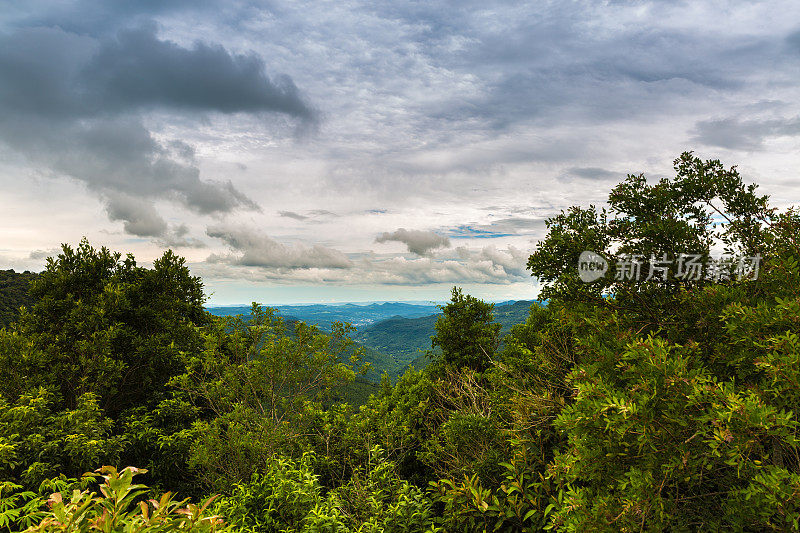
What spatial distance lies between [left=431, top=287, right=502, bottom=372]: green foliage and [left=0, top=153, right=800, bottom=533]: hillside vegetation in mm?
6855

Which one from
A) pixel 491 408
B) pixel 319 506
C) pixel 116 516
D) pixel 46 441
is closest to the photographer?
pixel 116 516

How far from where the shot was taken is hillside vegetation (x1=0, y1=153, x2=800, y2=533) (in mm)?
4156

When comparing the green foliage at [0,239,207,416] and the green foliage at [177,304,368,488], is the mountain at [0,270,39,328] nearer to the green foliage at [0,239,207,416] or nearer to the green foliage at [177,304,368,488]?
the green foliage at [0,239,207,416]

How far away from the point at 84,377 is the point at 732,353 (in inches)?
695

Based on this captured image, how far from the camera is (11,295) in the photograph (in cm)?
7125

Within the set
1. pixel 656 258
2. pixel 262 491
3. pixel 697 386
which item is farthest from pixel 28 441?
pixel 656 258

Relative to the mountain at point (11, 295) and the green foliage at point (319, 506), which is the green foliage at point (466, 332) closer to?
the green foliage at point (319, 506)

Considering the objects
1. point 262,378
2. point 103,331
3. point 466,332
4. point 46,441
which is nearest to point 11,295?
point 103,331

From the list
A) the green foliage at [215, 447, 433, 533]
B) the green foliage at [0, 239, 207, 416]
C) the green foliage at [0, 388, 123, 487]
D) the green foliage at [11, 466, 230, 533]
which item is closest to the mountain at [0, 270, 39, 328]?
the green foliage at [0, 239, 207, 416]

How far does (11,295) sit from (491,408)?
98.0 m

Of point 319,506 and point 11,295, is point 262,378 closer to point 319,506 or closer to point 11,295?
point 319,506

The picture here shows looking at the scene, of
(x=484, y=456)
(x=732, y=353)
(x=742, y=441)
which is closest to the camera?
(x=742, y=441)

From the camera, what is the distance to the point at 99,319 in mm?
13773

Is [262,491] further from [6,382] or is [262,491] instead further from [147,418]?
[6,382]
